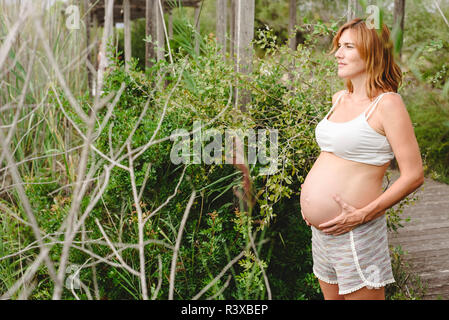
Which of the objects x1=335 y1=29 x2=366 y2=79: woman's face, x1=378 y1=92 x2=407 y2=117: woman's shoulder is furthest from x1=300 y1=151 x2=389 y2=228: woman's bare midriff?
x1=335 y1=29 x2=366 y2=79: woman's face

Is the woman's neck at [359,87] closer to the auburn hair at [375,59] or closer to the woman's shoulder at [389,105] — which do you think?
the auburn hair at [375,59]

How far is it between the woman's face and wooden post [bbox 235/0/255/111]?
3.31ft

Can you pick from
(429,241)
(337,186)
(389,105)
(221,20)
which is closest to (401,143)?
(389,105)

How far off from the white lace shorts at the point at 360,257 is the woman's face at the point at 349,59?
0.56m

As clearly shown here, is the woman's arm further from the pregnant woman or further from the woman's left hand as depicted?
the woman's left hand

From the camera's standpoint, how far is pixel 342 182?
1666 millimetres

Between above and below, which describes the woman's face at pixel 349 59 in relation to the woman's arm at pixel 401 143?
above

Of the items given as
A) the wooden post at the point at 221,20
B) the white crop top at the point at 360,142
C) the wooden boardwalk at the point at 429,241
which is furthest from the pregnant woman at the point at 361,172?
the wooden post at the point at 221,20

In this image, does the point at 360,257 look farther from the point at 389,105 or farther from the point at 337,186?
the point at 389,105

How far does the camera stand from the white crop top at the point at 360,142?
158 centimetres

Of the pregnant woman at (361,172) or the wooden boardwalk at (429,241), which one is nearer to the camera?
the pregnant woman at (361,172)
